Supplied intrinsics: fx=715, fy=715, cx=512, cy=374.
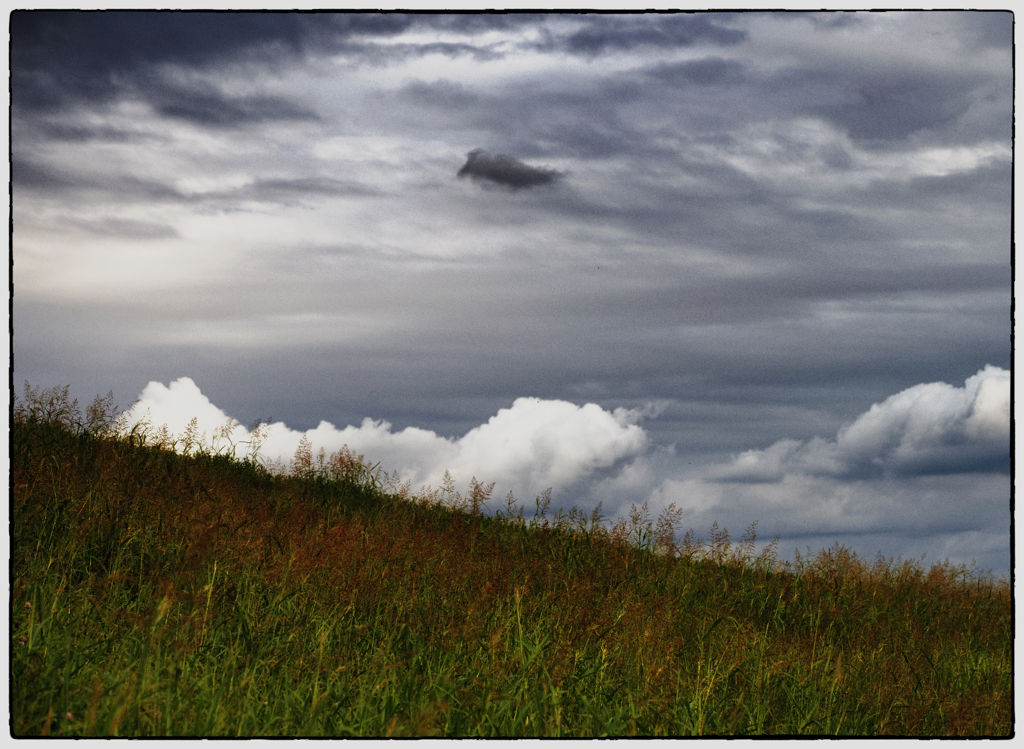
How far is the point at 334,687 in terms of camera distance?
10.6 feet

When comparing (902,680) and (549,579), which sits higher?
(549,579)

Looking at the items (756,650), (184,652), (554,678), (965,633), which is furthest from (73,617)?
(965,633)

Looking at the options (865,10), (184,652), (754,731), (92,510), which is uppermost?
(865,10)

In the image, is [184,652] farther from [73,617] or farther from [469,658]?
[469,658]

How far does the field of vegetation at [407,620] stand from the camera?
2.98m

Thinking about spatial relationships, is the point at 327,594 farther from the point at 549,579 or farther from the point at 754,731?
the point at 754,731

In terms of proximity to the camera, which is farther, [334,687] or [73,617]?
[73,617]

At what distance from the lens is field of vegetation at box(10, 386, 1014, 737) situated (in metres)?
2.98

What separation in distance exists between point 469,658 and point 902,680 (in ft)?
9.81

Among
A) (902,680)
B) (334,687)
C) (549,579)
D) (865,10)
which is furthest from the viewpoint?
(549,579)

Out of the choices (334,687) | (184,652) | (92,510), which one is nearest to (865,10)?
(334,687)

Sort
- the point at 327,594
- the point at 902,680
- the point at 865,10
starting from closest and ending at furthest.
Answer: the point at 865,10, the point at 327,594, the point at 902,680

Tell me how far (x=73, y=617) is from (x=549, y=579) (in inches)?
121

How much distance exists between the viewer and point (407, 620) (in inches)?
170
